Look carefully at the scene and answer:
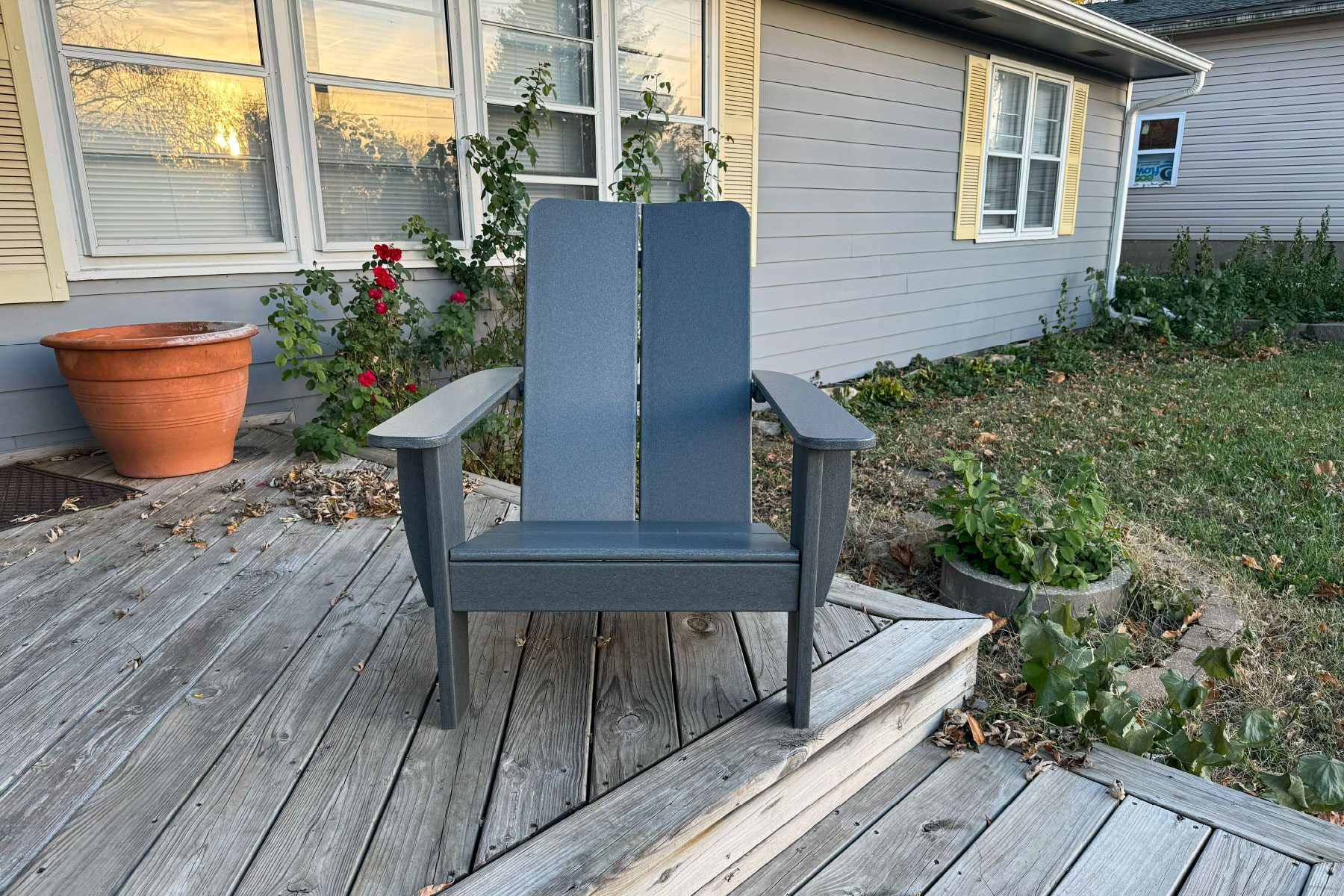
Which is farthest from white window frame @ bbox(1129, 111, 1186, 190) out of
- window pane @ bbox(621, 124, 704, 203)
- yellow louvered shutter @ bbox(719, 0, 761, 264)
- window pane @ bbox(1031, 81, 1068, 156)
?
window pane @ bbox(621, 124, 704, 203)

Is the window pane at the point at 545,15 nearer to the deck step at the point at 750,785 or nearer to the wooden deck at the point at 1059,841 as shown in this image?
the deck step at the point at 750,785

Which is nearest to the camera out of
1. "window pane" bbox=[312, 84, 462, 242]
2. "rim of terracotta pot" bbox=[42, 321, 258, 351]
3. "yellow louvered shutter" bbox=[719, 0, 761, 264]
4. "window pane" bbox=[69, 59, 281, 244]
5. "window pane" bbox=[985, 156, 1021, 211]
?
"rim of terracotta pot" bbox=[42, 321, 258, 351]

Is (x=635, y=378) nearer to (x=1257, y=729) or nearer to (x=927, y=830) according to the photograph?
(x=927, y=830)

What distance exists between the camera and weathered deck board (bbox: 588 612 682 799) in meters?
1.42

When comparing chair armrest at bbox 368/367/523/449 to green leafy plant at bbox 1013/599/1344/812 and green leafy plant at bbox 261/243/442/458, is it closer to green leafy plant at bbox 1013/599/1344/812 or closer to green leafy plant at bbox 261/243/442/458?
green leafy plant at bbox 1013/599/1344/812

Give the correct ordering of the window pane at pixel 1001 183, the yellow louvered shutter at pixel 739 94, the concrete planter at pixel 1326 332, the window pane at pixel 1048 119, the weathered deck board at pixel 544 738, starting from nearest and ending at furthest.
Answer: the weathered deck board at pixel 544 738 → the yellow louvered shutter at pixel 739 94 → the window pane at pixel 1001 183 → the window pane at pixel 1048 119 → the concrete planter at pixel 1326 332

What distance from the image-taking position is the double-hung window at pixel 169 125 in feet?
9.67

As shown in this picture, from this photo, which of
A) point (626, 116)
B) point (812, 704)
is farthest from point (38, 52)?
point (812, 704)

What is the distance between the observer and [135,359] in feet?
8.95

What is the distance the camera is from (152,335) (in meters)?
3.04

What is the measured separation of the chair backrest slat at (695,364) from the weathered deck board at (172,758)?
871 mm

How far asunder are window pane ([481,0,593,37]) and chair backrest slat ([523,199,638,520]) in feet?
7.52

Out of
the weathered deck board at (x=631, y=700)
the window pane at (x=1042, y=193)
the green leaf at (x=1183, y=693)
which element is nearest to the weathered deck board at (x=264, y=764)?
the weathered deck board at (x=631, y=700)

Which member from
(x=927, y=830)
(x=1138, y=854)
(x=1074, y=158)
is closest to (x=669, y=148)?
(x=927, y=830)
